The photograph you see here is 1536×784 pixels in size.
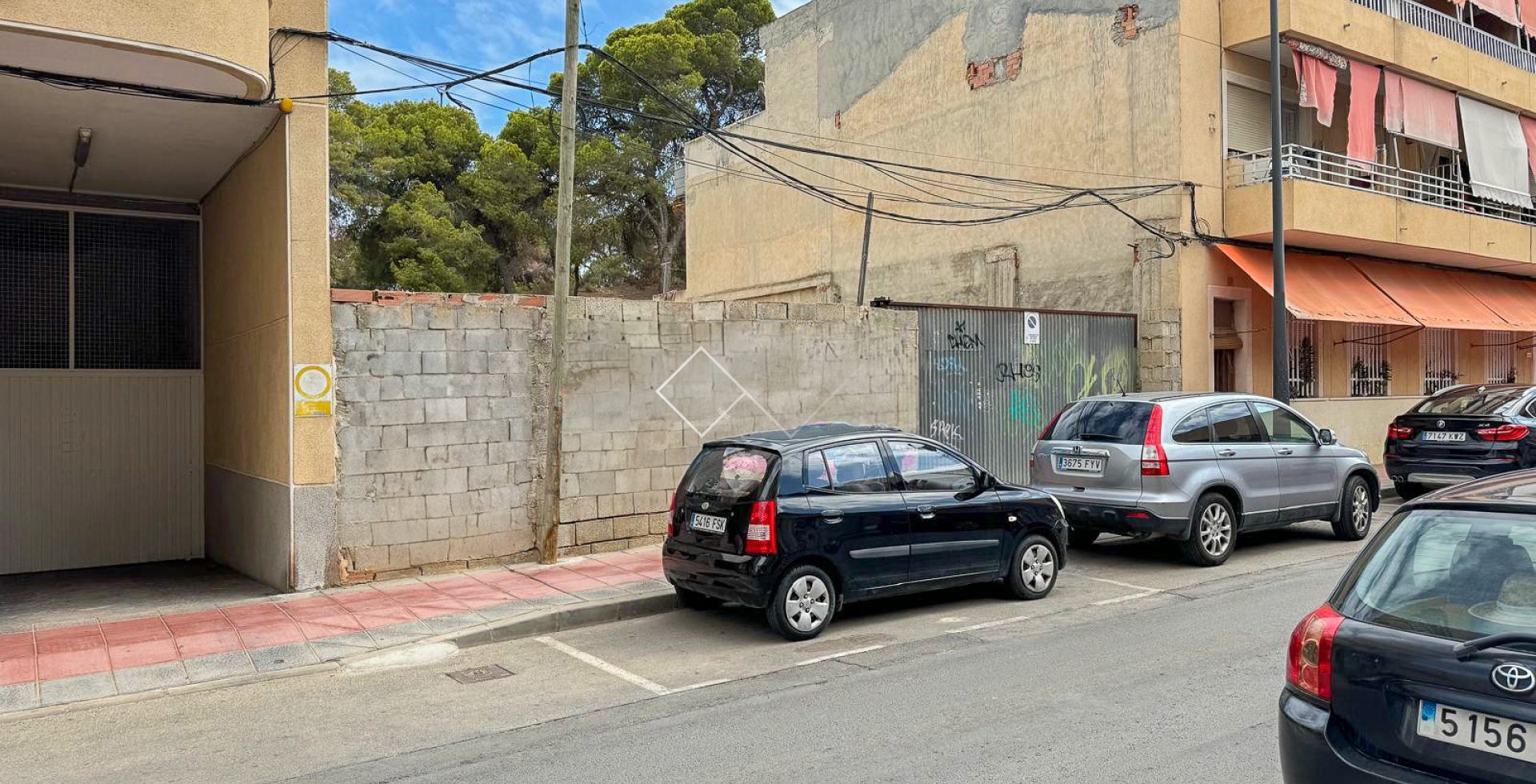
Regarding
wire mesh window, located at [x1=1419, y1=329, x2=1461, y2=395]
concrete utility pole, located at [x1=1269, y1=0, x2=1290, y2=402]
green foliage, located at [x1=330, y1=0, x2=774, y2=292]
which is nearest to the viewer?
concrete utility pole, located at [x1=1269, y1=0, x2=1290, y2=402]

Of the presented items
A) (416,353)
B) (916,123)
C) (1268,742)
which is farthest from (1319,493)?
(916,123)

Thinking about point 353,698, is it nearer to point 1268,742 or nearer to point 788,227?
point 1268,742

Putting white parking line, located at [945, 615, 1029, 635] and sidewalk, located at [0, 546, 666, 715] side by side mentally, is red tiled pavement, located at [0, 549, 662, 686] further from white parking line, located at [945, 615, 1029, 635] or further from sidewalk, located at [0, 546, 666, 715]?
white parking line, located at [945, 615, 1029, 635]

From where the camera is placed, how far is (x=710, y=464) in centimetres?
774

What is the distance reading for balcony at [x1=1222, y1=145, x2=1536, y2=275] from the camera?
52.1 feet

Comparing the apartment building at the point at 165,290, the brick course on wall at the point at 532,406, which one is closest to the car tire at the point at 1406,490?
the brick course on wall at the point at 532,406

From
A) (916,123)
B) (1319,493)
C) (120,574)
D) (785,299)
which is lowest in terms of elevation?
(120,574)

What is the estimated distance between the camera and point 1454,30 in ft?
63.7

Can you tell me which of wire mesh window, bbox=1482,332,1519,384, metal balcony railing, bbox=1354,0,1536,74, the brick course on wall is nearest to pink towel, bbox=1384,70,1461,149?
metal balcony railing, bbox=1354,0,1536,74

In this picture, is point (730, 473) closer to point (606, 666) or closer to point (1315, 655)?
point (606, 666)

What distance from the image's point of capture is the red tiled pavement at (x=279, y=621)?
6.91 metres

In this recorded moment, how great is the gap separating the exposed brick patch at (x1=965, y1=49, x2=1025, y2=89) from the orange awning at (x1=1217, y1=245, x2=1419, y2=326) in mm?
5178

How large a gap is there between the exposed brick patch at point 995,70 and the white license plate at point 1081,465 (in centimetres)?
1091

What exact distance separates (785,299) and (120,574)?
16.8 m
